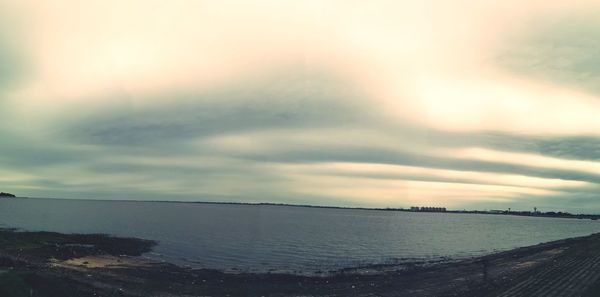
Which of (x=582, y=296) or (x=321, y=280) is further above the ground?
(x=582, y=296)

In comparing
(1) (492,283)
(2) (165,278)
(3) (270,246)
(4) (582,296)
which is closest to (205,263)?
(2) (165,278)

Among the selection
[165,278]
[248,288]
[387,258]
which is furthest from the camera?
[387,258]

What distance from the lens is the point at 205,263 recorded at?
58.8m

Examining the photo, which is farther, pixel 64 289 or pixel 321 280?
pixel 321 280

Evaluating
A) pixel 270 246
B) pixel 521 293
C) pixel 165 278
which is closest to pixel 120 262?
pixel 165 278

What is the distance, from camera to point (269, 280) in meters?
44.0

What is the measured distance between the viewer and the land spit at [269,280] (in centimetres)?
3073

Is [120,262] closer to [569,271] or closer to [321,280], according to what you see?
[321,280]

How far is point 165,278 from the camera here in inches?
1706

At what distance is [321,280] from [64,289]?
24.0 m

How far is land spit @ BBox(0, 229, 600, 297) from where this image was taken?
101 feet

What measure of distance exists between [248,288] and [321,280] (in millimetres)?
8919

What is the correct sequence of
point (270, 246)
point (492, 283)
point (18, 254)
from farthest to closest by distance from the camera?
point (270, 246), point (18, 254), point (492, 283)

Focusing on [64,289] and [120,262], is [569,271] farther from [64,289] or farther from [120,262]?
[120,262]
